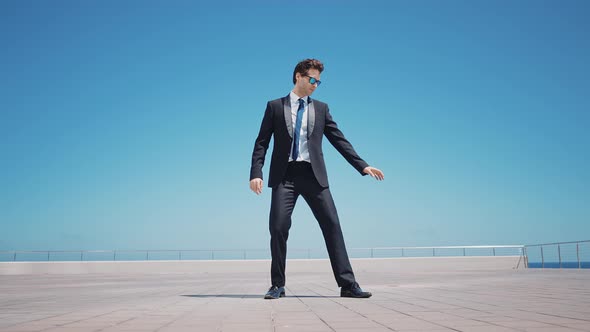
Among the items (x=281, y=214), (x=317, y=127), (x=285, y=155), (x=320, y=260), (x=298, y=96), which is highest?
(x=298, y=96)

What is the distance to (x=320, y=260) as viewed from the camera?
19.3m

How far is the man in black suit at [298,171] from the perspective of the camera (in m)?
4.49

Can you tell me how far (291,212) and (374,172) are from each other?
90 cm

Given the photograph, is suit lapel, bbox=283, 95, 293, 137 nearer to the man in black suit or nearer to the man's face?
the man in black suit

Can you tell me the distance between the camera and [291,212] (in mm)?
4590

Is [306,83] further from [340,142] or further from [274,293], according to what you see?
[274,293]

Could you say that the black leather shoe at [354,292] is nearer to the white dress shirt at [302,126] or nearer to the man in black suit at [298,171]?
the man in black suit at [298,171]

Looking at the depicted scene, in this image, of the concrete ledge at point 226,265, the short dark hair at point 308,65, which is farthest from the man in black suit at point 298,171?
the concrete ledge at point 226,265

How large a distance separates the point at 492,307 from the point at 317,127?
2213mm

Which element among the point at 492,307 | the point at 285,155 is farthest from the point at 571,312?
the point at 285,155

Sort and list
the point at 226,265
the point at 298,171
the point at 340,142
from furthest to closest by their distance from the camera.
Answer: the point at 226,265 → the point at 340,142 → the point at 298,171

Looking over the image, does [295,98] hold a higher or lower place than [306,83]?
lower

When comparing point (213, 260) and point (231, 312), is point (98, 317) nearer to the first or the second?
point (231, 312)

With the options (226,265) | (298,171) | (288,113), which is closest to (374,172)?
(298,171)
